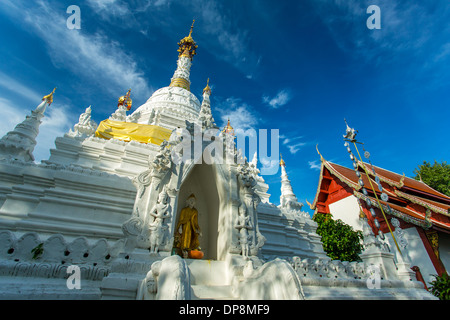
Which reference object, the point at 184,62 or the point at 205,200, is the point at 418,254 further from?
the point at 184,62

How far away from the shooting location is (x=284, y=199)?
1362 cm

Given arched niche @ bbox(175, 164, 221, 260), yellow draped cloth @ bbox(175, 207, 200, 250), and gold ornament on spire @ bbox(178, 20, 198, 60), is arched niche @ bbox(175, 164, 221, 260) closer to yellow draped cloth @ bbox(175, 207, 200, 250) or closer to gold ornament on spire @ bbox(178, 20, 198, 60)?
yellow draped cloth @ bbox(175, 207, 200, 250)

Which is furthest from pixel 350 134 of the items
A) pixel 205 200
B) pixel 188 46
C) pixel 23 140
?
pixel 188 46

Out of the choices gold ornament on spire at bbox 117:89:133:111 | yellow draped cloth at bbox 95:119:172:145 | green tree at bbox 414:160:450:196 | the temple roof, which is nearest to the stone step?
yellow draped cloth at bbox 95:119:172:145

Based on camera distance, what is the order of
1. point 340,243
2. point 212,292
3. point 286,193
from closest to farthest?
1. point 212,292
2. point 340,243
3. point 286,193

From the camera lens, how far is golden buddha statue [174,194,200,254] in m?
5.17

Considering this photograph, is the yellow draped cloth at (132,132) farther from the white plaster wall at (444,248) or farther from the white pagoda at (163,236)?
the white plaster wall at (444,248)

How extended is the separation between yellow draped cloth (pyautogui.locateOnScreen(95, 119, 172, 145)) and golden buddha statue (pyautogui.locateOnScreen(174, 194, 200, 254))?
6.50 metres

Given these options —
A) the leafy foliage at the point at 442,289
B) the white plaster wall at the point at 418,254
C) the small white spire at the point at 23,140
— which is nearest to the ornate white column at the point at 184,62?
the small white spire at the point at 23,140

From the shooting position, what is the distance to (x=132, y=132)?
11.7 m

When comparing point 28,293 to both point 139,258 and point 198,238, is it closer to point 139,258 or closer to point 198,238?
point 139,258

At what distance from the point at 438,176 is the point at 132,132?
27.3m
